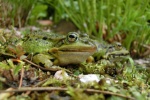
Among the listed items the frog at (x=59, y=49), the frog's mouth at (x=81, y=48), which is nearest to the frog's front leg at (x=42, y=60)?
the frog at (x=59, y=49)

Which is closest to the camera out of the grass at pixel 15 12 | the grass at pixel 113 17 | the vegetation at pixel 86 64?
the vegetation at pixel 86 64

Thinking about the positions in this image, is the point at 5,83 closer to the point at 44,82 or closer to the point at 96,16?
the point at 44,82

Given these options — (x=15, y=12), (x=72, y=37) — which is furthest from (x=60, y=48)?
(x=15, y=12)

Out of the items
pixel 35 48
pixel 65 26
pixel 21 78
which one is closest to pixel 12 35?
pixel 35 48

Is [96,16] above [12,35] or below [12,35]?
above

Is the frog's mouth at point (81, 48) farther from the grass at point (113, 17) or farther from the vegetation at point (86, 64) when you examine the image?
the grass at point (113, 17)

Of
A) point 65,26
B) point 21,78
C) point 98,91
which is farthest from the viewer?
point 65,26

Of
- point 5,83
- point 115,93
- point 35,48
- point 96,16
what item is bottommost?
point 115,93
